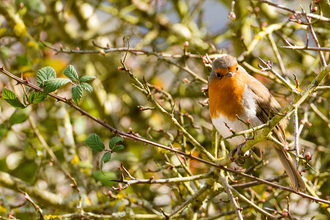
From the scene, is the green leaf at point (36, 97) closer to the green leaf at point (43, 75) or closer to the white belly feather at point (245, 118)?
the green leaf at point (43, 75)

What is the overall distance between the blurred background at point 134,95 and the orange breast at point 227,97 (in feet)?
0.62

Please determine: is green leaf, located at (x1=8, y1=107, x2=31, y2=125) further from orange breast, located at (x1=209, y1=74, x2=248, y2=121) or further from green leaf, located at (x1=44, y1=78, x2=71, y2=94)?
orange breast, located at (x1=209, y1=74, x2=248, y2=121)

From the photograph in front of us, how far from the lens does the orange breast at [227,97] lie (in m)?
2.53

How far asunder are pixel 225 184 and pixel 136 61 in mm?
2828

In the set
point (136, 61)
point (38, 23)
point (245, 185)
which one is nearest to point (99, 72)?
point (136, 61)

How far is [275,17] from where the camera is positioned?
3.81 metres

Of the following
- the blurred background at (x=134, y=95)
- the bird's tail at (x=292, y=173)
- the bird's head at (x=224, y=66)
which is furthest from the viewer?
the blurred background at (x=134, y=95)

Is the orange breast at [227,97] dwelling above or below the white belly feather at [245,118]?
above

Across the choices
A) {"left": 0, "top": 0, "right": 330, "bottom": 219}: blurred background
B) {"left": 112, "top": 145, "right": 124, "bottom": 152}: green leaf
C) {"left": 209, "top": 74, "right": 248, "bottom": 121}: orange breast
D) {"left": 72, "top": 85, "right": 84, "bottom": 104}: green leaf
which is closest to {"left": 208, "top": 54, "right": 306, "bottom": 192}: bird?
{"left": 209, "top": 74, "right": 248, "bottom": 121}: orange breast

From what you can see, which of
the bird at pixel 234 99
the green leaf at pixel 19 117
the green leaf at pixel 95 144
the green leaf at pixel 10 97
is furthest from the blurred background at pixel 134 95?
the green leaf at pixel 10 97

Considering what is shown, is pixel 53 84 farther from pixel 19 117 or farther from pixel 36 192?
pixel 36 192

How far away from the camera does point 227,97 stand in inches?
99.7

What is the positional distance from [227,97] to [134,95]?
6.19ft

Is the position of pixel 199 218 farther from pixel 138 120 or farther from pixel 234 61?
pixel 138 120
